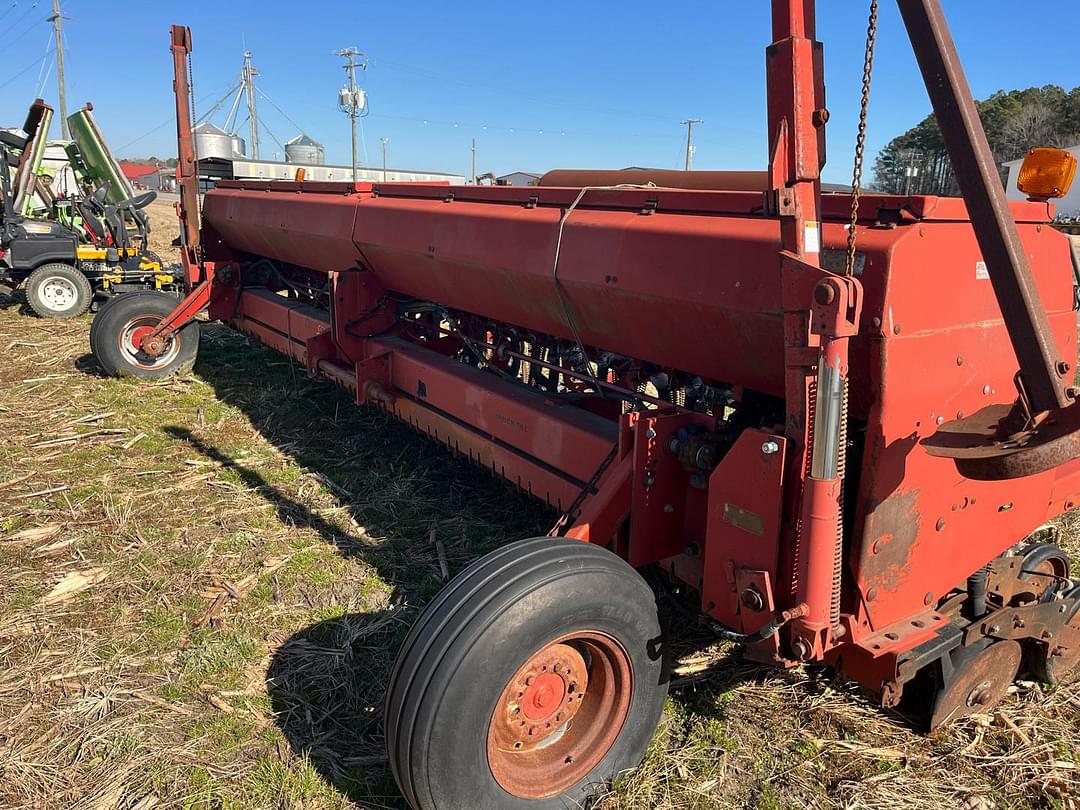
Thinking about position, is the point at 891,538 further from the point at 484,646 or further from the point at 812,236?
the point at 484,646

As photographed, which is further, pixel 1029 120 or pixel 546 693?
pixel 1029 120

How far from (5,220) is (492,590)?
11.0 meters

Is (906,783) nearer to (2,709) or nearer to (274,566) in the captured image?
(274,566)

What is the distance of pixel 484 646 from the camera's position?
6.80ft

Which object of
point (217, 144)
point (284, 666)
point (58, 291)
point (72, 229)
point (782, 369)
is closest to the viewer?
point (782, 369)

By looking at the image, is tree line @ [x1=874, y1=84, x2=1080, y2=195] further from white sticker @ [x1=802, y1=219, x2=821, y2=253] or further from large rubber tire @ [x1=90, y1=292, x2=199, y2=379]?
white sticker @ [x1=802, y1=219, x2=821, y2=253]

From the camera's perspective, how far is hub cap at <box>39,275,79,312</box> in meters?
10.2

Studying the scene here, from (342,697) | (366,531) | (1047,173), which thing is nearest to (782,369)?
(1047,173)

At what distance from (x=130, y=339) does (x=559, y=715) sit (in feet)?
19.0

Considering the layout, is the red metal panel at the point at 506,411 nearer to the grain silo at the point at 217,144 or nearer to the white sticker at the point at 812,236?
the white sticker at the point at 812,236

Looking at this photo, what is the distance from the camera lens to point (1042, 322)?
1.92m

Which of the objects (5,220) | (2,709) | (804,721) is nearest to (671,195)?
(804,721)

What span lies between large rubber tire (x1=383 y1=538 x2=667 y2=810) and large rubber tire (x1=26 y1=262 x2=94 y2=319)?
10099 mm

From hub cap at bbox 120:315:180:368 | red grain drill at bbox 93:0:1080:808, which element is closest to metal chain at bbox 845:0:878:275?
red grain drill at bbox 93:0:1080:808
